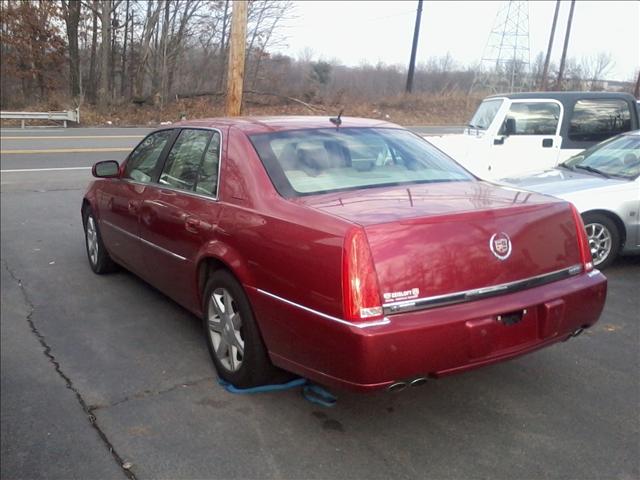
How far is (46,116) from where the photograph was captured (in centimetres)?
2680

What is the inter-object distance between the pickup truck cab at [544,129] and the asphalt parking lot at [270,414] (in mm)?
4419

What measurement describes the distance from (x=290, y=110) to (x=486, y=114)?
76.8ft

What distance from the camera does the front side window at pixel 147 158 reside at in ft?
16.2

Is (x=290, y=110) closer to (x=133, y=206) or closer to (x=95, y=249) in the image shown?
(x=95, y=249)

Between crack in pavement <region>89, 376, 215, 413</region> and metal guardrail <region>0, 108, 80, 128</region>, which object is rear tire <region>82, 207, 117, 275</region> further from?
metal guardrail <region>0, 108, 80, 128</region>

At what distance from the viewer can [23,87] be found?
114ft

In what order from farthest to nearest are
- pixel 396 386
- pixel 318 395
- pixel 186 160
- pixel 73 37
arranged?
pixel 73 37 < pixel 186 160 < pixel 318 395 < pixel 396 386

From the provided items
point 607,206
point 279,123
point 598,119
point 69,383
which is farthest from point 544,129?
point 69,383

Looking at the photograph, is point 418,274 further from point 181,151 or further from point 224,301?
point 181,151

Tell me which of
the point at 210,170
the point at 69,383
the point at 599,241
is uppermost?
the point at 210,170

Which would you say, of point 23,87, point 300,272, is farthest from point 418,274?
point 23,87

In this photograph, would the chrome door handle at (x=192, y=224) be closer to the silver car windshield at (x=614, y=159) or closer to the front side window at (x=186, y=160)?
the front side window at (x=186, y=160)

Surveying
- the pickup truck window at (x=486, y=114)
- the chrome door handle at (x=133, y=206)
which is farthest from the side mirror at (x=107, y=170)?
the pickup truck window at (x=486, y=114)

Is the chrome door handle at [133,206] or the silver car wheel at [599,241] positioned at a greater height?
the chrome door handle at [133,206]
